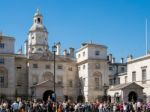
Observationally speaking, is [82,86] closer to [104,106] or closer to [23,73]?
[23,73]

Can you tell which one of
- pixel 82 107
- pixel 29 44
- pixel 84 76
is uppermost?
pixel 29 44

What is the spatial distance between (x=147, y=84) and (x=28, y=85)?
862 inches

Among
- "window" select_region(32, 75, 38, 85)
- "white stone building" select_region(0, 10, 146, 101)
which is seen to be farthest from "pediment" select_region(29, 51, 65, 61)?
"window" select_region(32, 75, 38, 85)

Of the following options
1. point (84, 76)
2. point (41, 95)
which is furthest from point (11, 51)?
point (84, 76)

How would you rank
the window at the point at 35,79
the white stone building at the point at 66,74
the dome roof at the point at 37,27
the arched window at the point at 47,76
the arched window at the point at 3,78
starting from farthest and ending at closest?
1. the dome roof at the point at 37,27
2. the arched window at the point at 47,76
3. the window at the point at 35,79
4. the arched window at the point at 3,78
5. the white stone building at the point at 66,74

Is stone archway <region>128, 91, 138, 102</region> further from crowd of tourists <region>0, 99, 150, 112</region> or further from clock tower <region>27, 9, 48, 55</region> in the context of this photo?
clock tower <region>27, 9, 48, 55</region>

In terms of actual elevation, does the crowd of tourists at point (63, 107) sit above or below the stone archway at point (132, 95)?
below

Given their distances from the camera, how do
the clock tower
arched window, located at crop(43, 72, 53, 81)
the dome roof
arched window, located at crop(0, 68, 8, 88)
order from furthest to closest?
1. the clock tower
2. the dome roof
3. arched window, located at crop(43, 72, 53, 81)
4. arched window, located at crop(0, 68, 8, 88)

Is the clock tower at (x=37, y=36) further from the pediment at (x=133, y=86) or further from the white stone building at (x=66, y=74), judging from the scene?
the pediment at (x=133, y=86)

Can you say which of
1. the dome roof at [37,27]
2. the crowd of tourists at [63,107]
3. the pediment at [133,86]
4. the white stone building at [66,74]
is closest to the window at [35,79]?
the white stone building at [66,74]

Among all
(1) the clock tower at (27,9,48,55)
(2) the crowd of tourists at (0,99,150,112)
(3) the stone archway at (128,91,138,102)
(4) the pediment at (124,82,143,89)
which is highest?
(1) the clock tower at (27,9,48,55)

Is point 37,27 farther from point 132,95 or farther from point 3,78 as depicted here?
point 132,95

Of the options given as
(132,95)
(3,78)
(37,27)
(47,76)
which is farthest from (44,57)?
(132,95)

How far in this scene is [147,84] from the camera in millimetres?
61094
